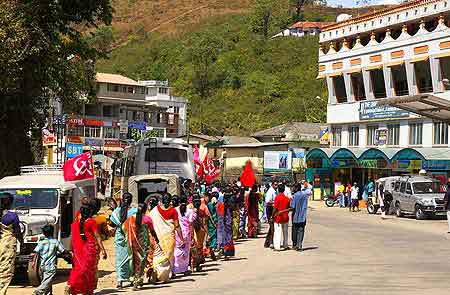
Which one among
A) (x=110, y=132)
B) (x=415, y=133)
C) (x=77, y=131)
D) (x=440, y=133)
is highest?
(x=110, y=132)

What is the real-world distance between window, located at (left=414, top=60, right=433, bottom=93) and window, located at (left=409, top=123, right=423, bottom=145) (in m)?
2.29

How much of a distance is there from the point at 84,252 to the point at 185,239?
11.9 feet

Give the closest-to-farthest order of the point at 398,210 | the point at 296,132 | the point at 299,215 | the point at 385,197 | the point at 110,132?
the point at 299,215
the point at 398,210
the point at 385,197
the point at 296,132
the point at 110,132

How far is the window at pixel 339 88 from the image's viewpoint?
61.0m

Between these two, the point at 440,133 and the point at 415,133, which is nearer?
the point at 440,133

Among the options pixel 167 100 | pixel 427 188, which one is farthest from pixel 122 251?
pixel 167 100

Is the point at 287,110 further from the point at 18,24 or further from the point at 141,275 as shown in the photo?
the point at 141,275

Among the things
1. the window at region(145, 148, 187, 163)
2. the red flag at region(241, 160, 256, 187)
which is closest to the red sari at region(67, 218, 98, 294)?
the red flag at region(241, 160, 256, 187)

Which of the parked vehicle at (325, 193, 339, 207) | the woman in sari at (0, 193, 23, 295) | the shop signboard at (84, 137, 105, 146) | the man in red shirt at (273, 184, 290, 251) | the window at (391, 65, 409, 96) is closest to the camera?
the woman in sari at (0, 193, 23, 295)

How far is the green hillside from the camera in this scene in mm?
96875

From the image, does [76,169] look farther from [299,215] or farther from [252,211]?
[252,211]

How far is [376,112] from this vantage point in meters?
55.3

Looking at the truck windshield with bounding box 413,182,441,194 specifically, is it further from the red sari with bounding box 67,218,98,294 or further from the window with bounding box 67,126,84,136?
the window with bounding box 67,126,84,136

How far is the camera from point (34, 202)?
1741 cm
